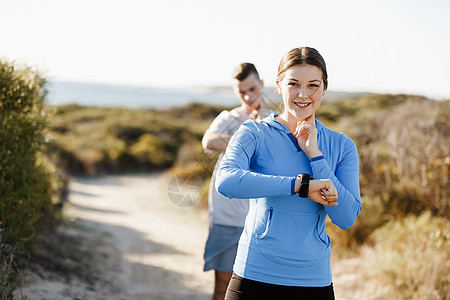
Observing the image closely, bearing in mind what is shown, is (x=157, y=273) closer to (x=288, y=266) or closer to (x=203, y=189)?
(x=288, y=266)

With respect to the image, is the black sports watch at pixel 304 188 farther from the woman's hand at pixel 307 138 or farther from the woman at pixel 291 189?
the woman's hand at pixel 307 138

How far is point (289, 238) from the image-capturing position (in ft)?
6.03

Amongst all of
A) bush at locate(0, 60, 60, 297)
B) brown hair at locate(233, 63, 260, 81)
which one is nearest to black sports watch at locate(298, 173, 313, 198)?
brown hair at locate(233, 63, 260, 81)

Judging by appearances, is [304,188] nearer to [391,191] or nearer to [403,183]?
[403,183]

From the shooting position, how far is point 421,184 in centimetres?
675

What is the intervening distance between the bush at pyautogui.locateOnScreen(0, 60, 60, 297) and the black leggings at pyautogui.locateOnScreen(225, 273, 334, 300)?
229 centimetres

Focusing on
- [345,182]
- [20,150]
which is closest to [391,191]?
[20,150]

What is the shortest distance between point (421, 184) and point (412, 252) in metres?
1.79

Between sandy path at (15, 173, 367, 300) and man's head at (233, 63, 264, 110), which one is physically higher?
man's head at (233, 63, 264, 110)

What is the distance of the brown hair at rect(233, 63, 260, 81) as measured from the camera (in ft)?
11.0

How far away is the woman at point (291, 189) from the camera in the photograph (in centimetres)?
181

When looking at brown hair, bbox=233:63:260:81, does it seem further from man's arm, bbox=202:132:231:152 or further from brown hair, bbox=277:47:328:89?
brown hair, bbox=277:47:328:89

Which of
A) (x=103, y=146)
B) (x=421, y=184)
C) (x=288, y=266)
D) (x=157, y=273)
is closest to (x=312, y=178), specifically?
Answer: (x=288, y=266)

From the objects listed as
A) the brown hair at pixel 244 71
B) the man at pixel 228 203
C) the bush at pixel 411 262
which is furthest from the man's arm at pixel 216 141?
the bush at pixel 411 262
